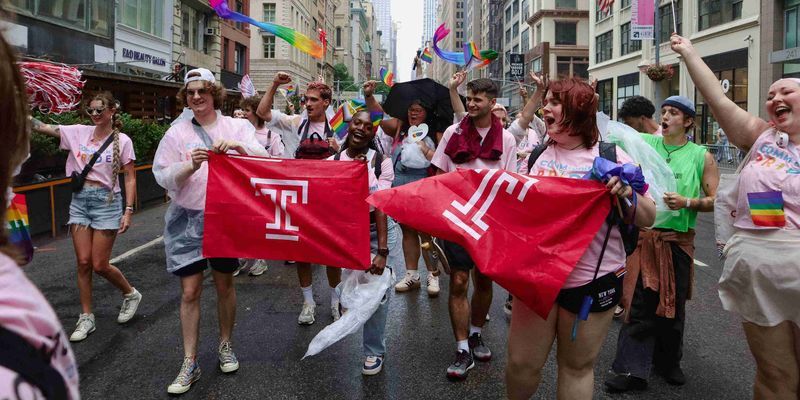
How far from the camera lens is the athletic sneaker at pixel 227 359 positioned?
4.01 metres

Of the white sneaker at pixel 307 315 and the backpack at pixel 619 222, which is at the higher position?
the backpack at pixel 619 222

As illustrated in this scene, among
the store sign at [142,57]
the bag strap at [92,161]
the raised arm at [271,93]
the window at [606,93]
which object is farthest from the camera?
the window at [606,93]

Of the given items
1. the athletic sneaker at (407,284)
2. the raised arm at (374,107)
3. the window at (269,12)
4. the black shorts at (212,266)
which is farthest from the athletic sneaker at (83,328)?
the window at (269,12)

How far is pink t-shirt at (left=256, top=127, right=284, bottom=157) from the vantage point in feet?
22.4

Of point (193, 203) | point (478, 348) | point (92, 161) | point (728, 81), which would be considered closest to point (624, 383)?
point (478, 348)

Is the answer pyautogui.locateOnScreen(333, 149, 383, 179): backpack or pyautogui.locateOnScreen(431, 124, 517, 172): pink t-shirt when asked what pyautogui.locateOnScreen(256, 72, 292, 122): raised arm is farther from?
pyautogui.locateOnScreen(431, 124, 517, 172): pink t-shirt

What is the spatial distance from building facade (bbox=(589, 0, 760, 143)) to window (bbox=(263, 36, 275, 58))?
3097cm

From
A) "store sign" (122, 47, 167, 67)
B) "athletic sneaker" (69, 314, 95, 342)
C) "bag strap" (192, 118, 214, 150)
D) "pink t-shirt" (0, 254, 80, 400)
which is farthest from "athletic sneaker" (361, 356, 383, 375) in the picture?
"store sign" (122, 47, 167, 67)

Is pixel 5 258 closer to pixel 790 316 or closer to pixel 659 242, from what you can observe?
pixel 790 316

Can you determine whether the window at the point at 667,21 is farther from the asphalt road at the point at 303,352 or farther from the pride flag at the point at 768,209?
the pride flag at the point at 768,209

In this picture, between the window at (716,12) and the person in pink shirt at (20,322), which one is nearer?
the person in pink shirt at (20,322)

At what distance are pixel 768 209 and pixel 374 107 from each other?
3906mm

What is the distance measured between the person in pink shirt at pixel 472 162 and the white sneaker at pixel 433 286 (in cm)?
162

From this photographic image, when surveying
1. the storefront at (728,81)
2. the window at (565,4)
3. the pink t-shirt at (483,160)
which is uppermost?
the window at (565,4)
